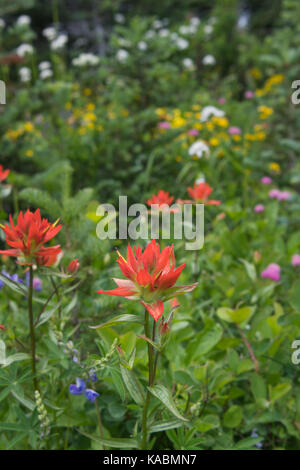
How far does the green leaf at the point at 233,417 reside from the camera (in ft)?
3.37

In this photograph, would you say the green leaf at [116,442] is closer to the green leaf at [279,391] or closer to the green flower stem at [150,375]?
the green flower stem at [150,375]

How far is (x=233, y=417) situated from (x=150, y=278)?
58 centimetres

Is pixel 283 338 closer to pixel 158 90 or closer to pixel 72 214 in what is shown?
pixel 72 214

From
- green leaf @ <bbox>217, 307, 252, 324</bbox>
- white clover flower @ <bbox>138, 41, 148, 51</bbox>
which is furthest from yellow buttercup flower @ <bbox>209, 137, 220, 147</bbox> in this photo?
green leaf @ <bbox>217, 307, 252, 324</bbox>

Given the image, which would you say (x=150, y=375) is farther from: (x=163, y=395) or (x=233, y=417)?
(x=233, y=417)

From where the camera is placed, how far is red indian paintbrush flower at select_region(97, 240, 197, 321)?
654 millimetres

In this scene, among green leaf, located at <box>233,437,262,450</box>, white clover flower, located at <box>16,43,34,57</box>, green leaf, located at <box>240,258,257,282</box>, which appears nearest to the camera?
green leaf, located at <box>233,437,262,450</box>

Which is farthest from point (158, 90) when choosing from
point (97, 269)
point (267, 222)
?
point (97, 269)

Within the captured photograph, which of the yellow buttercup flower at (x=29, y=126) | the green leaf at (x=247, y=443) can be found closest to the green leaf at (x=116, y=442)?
the green leaf at (x=247, y=443)

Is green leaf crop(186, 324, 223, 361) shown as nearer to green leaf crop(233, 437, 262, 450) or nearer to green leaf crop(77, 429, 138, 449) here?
green leaf crop(233, 437, 262, 450)

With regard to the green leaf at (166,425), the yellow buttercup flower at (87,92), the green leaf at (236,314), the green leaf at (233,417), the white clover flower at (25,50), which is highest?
the yellow buttercup flower at (87,92)

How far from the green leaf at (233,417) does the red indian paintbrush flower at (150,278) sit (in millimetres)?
509

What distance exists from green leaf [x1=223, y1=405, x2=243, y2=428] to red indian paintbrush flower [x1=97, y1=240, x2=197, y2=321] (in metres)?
0.51

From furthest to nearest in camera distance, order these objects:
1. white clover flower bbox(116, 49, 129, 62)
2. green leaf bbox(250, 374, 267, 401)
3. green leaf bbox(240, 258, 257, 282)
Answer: white clover flower bbox(116, 49, 129, 62) < green leaf bbox(240, 258, 257, 282) < green leaf bbox(250, 374, 267, 401)
